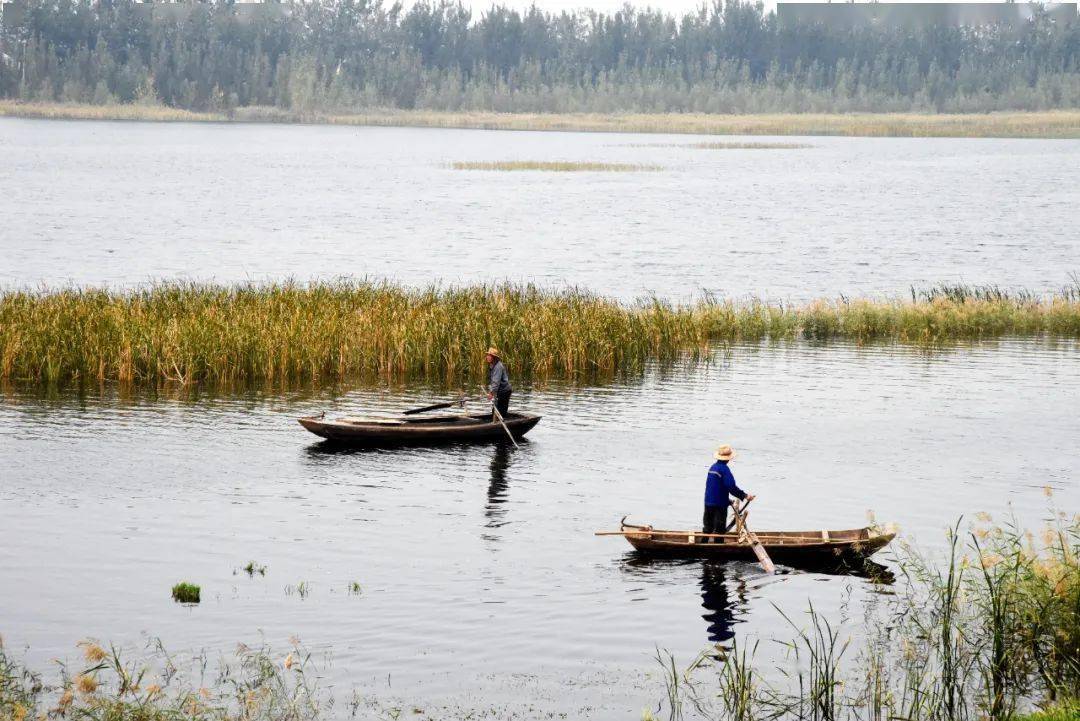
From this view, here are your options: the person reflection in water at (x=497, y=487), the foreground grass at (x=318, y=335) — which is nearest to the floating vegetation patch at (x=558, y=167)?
the foreground grass at (x=318, y=335)

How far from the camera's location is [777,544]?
915 inches

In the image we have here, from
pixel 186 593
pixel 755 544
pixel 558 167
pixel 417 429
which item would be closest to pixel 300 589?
pixel 186 593

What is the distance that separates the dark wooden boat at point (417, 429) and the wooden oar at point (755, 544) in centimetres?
1084

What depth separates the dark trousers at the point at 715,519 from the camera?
23672 millimetres

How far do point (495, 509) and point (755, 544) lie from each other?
21.4ft

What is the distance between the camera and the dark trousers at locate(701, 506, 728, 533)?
2367cm

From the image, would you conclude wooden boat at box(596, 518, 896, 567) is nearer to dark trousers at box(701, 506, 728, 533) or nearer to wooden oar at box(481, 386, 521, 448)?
dark trousers at box(701, 506, 728, 533)

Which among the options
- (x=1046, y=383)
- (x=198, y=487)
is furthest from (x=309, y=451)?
(x=1046, y=383)

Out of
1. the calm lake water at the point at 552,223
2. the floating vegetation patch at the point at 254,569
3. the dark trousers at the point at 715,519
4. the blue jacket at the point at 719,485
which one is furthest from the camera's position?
the calm lake water at the point at 552,223

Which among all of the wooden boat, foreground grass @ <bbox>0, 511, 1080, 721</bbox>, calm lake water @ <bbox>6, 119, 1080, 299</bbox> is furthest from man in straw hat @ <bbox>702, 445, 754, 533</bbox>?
calm lake water @ <bbox>6, 119, 1080, 299</bbox>

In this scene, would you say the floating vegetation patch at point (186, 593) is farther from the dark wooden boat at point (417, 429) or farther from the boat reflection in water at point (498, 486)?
the dark wooden boat at point (417, 429)

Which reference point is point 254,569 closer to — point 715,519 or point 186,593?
point 186,593

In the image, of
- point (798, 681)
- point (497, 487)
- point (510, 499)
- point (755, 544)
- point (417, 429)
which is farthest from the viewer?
point (417, 429)

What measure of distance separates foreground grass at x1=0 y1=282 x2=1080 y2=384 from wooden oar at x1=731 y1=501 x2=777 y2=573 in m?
18.9
